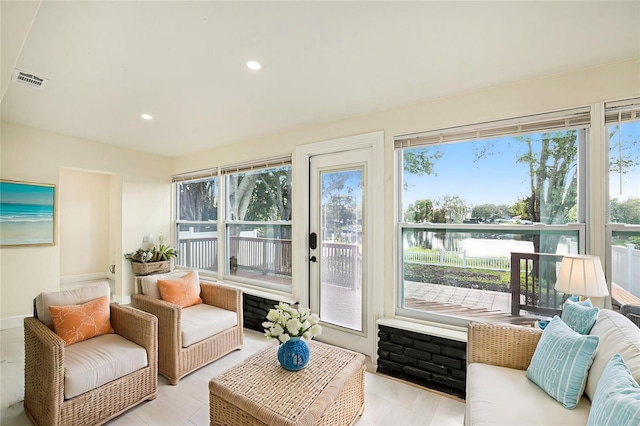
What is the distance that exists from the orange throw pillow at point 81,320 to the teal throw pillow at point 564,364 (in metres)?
2.93

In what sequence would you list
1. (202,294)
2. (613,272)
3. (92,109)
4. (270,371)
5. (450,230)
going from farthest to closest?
(202,294) < (92,109) < (450,230) < (613,272) < (270,371)

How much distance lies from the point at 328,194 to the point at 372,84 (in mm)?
1314

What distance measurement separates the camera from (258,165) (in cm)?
379

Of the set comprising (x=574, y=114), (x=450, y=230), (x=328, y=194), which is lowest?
(x=450, y=230)

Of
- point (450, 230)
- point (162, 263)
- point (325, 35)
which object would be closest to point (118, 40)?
point (325, 35)

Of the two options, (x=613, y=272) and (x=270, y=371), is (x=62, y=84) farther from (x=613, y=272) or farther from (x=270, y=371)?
(x=613, y=272)

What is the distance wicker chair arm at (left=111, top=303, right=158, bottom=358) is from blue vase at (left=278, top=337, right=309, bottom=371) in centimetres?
103

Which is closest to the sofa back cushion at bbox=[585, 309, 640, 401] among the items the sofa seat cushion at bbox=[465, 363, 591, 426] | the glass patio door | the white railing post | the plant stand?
the sofa seat cushion at bbox=[465, 363, 591, 426]

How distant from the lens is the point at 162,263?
444 cm

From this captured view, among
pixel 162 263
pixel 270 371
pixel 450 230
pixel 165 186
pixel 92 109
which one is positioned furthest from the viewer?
pixel 165 186

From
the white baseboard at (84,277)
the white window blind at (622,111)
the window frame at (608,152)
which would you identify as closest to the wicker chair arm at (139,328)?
the window frame at (608,152)

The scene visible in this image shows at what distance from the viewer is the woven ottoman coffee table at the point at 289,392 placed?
4.74ft

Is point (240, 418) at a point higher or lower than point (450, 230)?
lower

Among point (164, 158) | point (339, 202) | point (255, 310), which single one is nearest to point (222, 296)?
point (255, 310)
